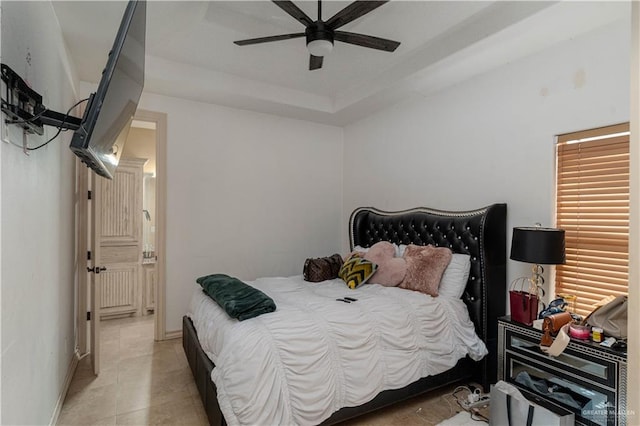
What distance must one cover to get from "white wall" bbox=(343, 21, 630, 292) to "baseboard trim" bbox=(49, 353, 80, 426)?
352cm

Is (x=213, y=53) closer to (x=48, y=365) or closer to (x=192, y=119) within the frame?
(x=192, y=119)

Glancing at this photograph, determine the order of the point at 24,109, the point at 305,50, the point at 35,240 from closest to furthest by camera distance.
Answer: the point at 24,109
the point at 35,240
the point at 305,50

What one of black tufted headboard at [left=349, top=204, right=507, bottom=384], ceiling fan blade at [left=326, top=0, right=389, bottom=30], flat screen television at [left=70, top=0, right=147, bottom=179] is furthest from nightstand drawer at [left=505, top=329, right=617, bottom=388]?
flat screen television at [left=70, top=0, right=147, bottom=179]

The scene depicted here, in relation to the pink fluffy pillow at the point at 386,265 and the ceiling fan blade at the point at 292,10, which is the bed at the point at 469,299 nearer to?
the pink fluffy pillow at the point at 386,265

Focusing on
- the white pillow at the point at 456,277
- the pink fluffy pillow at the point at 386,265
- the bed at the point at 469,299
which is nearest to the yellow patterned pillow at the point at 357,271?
the pink fluffy pillow at the point at 386,265

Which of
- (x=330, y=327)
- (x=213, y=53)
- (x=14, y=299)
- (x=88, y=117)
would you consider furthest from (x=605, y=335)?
(x=213, y=53)

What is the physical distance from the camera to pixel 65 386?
2643 millimetres

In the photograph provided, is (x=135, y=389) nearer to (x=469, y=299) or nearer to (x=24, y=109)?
(x=24, y=109)

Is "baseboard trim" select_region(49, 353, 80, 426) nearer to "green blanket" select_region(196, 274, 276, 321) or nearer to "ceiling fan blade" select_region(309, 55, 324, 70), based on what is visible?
"green blanket" select_region(196, 274, 276, 321)

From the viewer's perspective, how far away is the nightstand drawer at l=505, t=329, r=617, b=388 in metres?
1.95

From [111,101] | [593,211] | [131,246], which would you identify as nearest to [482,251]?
[593,211]

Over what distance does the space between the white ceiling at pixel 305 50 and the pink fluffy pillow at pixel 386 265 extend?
1.70 metres

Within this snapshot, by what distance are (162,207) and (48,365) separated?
2.02 metres

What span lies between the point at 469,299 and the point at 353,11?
2.41m
